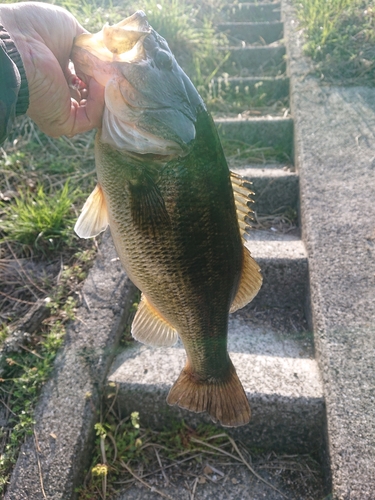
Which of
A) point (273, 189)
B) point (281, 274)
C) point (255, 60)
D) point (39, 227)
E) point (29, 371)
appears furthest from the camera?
point (255, 60)

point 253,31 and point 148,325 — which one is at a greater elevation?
point 253,31

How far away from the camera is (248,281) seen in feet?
5.88

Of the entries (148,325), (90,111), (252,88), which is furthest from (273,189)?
(90,111)

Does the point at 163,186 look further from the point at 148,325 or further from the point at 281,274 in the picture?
the point at 281,274

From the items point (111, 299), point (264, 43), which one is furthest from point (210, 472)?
point (264, 43)

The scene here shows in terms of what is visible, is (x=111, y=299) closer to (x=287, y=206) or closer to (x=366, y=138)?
(x=287, y=206)

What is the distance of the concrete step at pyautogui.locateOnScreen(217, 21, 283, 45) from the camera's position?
5.38 meters

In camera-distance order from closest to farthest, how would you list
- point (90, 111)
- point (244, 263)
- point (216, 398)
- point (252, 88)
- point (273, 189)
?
point (90, 111)
point (244, 263)
point (216, 398)
point (273, 189)
point (252, 88)

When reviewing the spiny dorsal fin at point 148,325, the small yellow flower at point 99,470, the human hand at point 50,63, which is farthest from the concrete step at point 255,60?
the small yellow flower at point 99,470

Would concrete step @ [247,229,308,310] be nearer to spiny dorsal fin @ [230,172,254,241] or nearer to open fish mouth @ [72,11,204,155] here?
spiny dorsal fin @ [230,172,254,241]

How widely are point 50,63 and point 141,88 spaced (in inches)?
16.3

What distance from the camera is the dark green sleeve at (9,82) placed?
53.8 inches

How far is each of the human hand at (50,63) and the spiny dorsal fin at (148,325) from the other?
0.86m

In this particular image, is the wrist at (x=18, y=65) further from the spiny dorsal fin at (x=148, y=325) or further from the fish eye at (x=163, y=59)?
the spiny dorsal fin at (x=148, y=325)
